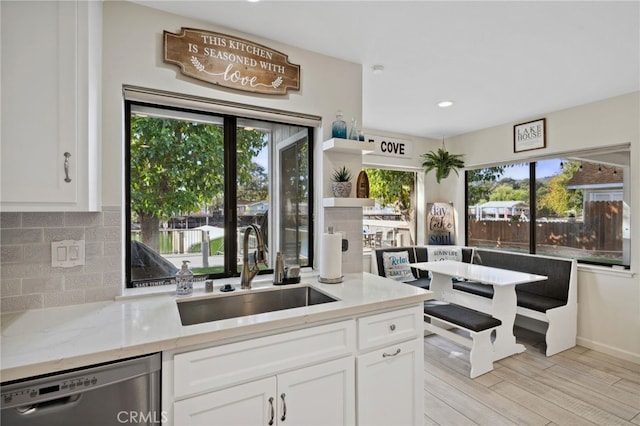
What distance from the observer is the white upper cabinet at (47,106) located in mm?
1205

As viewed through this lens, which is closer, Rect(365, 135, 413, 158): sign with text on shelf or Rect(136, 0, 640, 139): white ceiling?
Rect(136, 0, 640, 139): white ceiling

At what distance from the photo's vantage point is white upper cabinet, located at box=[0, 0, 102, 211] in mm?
1205

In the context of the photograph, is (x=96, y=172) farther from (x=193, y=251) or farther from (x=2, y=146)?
(x=193, y=251)

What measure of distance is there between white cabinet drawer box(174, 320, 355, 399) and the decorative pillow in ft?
8.93

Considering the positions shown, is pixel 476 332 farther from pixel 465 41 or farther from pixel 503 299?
pixel 465 41

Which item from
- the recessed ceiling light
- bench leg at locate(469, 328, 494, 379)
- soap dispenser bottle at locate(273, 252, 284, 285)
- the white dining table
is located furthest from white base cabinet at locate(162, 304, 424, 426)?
the recessed ceiling light

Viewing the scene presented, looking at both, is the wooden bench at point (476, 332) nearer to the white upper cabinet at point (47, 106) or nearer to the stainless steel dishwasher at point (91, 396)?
the stainless steel dishwasher at point (91, 396)

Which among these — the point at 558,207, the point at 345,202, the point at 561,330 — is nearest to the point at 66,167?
the point at 345,202

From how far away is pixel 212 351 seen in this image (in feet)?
4.08

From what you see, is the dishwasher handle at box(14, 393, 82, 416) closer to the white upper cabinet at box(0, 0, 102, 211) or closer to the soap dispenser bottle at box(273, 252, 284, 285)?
the white upper cabinet at box(0, 0, 102, 211)

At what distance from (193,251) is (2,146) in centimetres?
103

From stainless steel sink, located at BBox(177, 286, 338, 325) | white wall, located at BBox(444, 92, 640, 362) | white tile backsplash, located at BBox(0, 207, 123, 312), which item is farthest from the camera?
white wall, located at BBox(444, 92, 640, 362)

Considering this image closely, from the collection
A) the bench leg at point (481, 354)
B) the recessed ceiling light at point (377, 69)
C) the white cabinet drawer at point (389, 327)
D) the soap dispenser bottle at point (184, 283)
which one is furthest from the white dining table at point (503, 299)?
the soap dispenser bottle at point (184, 283)

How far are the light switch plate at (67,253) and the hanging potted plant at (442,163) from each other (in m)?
4.17
